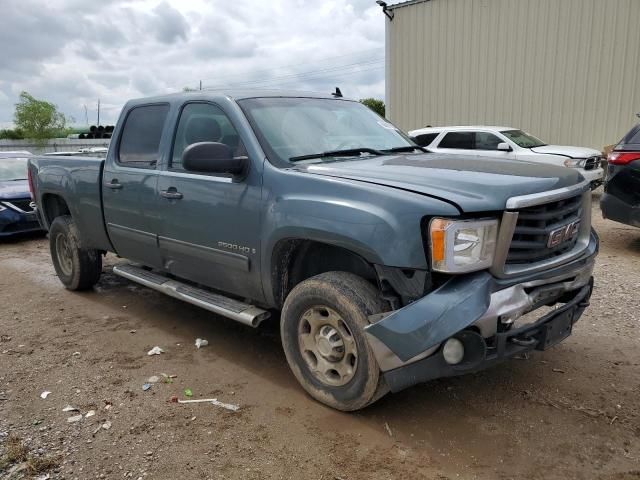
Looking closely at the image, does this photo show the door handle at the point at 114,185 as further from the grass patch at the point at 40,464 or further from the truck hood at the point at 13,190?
the truck hood at the point at 13,190

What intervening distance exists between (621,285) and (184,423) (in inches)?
175

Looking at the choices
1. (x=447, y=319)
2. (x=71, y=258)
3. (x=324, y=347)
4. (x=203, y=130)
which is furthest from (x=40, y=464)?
(x=71, y=258)

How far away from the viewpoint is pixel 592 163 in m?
10.7

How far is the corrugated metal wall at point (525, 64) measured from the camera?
12320 mm

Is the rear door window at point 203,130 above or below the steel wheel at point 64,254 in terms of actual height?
above

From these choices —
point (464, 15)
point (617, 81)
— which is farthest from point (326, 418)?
point (464, 15)

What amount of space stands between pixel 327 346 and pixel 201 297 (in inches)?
50.7

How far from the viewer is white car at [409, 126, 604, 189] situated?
34.7 ft

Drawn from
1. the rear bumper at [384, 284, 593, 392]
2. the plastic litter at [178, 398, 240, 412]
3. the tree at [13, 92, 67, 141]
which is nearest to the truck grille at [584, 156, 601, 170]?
→ the rear bumper at [384, 284, 593, 392]

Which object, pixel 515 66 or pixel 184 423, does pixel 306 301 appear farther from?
pixel 515 66

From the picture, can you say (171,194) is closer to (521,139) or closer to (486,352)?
(486,352)

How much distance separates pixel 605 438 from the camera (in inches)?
117

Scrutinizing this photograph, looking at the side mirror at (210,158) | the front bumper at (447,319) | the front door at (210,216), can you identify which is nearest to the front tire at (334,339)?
the front bumper at (447,319)

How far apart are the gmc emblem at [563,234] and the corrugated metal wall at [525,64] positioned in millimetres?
10842
